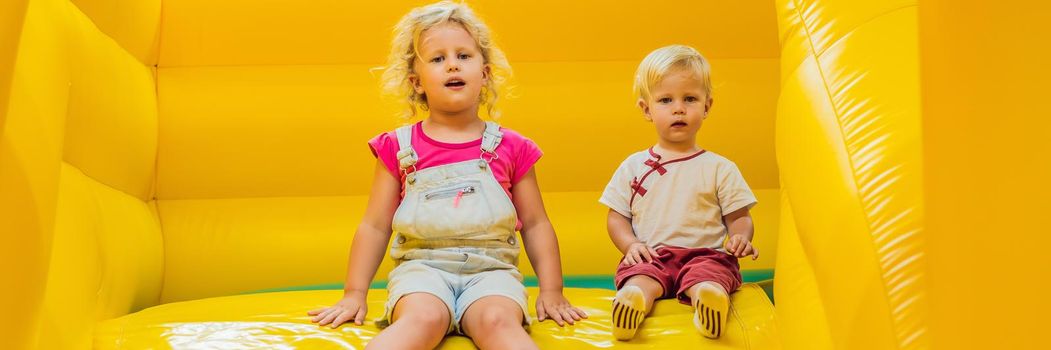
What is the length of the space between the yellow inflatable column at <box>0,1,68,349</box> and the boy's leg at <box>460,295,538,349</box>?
529 millimetres

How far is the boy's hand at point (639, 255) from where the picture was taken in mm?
1592

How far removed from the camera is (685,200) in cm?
165

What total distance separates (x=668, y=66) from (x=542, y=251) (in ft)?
1.17

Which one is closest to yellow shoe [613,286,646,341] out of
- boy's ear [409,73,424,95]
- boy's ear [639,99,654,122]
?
boy's ear [639,99,654,122]

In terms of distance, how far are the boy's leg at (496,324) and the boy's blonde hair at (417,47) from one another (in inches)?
15.9

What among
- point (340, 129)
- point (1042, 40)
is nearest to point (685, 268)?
point (1042, 40)

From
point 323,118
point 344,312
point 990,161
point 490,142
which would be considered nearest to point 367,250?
point 344,312

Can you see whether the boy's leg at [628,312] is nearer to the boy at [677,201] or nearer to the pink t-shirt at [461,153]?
the boy at [677,201]

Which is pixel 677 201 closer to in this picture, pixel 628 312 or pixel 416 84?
pixel 628 312

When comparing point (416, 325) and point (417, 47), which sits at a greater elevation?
point (417, 47)

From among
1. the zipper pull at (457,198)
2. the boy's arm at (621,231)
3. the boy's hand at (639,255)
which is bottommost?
the boy's hand at (639,255)

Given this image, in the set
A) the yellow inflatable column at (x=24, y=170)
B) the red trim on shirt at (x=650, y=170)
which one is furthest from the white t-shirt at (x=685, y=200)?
the yellow inflatable column at (x=24, y=170)

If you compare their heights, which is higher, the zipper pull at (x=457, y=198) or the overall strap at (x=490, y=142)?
the overall strap at (x=490, y=142)

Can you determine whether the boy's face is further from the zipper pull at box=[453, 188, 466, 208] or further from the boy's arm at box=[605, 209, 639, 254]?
the zipper pull at box=[453, 188, 466, 208]
